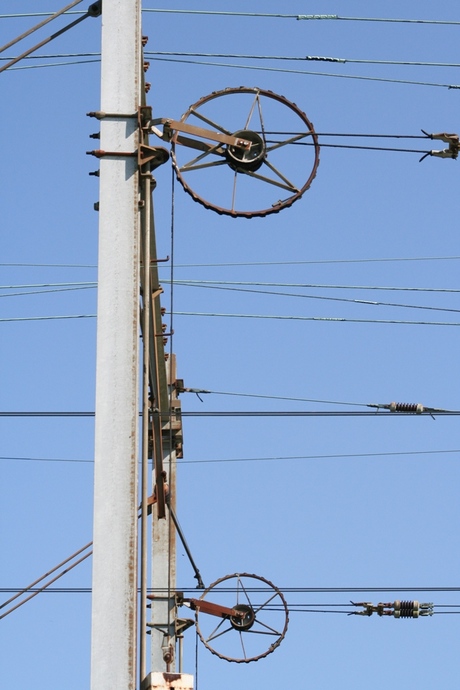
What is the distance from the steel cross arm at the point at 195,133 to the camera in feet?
30.2

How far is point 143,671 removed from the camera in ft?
26.2

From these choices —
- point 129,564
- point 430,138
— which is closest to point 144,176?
point 129,564

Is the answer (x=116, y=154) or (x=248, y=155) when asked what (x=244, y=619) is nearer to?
(x=248, y=155)

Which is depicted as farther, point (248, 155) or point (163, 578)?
point (163, 578)

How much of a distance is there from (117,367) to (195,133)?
2.21 m

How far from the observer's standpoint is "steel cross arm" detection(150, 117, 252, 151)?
9.19 meters

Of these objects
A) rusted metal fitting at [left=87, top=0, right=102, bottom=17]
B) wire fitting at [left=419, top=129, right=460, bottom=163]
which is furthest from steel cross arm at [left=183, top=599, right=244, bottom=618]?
rusted metal fitting at [left=87, top=0, right=102, bottom=17]

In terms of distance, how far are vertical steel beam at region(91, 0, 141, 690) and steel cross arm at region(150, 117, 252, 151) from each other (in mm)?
340

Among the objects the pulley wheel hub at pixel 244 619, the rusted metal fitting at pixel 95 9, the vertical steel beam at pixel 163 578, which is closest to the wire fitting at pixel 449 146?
the rusted metal fitting at pixel 95 9

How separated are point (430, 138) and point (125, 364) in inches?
166

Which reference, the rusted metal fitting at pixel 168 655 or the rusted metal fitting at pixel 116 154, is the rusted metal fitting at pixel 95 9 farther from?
the rusted metal fitting at pixel 168 655

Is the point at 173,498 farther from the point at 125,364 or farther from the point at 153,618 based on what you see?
the point at 125,364

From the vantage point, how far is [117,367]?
830cm

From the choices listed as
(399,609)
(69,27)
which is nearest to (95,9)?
(69,27)
